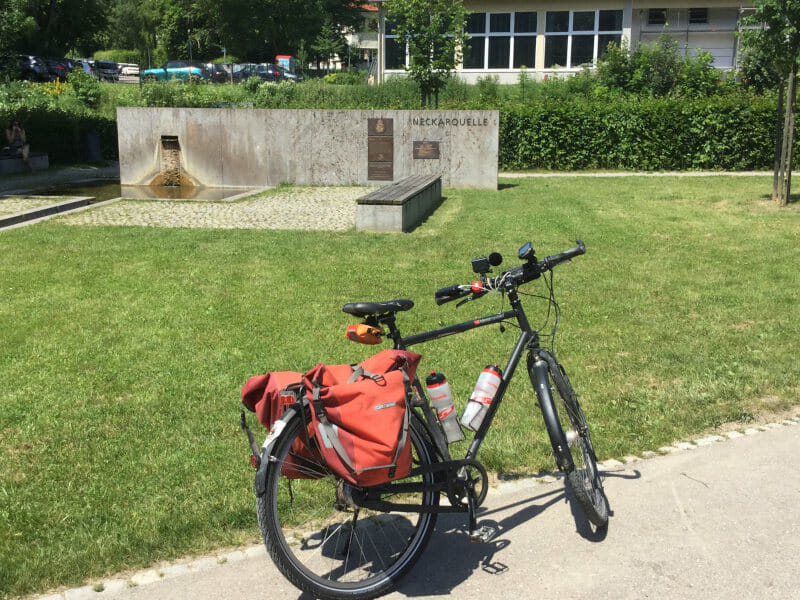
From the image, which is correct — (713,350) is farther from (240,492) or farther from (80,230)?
(80,230)

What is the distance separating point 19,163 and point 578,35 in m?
30.0

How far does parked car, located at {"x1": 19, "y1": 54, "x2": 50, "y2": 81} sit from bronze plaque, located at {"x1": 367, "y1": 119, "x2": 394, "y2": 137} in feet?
105


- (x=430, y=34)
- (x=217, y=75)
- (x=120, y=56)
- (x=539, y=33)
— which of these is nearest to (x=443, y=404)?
(x=430, y=34)

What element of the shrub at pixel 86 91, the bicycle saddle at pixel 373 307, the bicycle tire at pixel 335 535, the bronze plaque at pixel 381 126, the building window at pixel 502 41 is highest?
the building window at pixel 502 41

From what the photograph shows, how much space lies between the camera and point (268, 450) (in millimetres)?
3016

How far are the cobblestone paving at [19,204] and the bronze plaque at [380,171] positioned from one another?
6.48 metres

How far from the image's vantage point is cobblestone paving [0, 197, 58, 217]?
1361cm

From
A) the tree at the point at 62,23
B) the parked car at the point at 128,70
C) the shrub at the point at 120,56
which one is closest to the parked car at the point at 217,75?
the parked car at the point at 128,70

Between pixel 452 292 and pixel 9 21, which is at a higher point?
pixel 9 21

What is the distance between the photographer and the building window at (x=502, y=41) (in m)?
42.9

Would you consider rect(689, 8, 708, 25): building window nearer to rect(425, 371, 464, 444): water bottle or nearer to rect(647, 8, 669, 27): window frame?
rect(647, 8, 669, 27): window frame

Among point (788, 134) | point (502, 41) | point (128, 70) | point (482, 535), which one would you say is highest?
point (502, 41)

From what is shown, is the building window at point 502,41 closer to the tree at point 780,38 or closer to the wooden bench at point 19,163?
the wooden bench at point 19,163

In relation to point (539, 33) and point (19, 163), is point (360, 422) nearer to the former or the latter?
point (19, 163)
